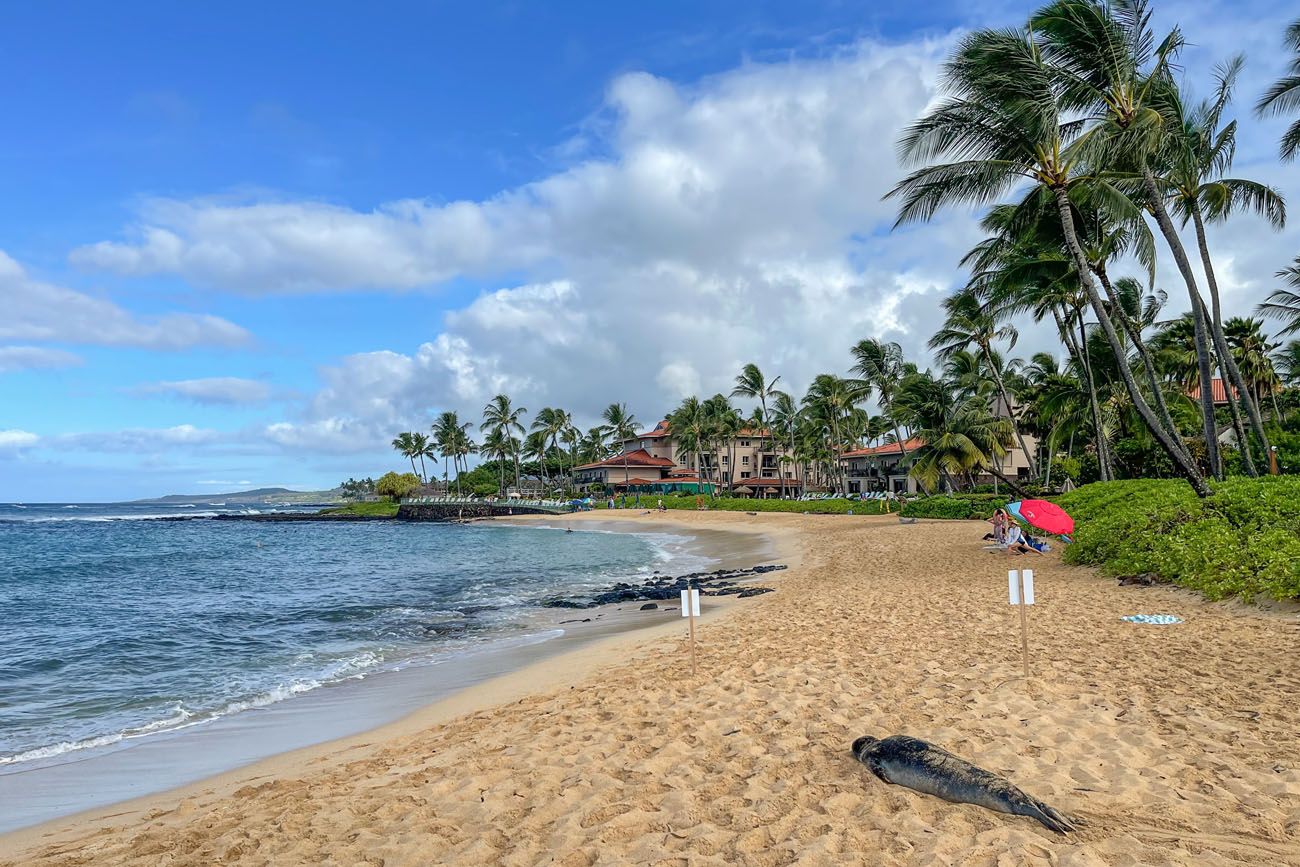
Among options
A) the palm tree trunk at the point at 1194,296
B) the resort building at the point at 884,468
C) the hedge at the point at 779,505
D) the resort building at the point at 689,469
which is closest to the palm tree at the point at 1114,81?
the palm tree trunk at the point at 1194,296

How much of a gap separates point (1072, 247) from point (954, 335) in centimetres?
2107

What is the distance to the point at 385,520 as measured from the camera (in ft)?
293

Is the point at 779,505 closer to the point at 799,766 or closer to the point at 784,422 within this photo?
the point at 784,422

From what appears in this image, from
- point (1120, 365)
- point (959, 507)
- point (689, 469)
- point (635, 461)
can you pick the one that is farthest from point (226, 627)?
point (689, 469)

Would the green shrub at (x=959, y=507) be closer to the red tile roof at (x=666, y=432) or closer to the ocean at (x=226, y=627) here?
the ocean at (x=226, y=627)

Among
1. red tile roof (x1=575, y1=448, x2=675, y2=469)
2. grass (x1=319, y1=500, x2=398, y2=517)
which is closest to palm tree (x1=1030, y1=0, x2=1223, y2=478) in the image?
red tile roof (x1=575, y1=448, x2=675, y2=469)

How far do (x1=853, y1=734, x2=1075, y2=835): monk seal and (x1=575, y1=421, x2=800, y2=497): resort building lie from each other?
78.2 m

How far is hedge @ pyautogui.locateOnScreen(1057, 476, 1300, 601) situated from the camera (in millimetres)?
10219

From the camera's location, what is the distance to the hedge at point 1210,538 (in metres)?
10.2

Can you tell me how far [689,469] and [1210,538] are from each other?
86790mm

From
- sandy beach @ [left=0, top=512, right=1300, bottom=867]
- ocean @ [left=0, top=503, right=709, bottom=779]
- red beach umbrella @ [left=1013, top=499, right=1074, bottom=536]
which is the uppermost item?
red beach umbrella @ [left=1013, top=499, right=1074, bottom=536]

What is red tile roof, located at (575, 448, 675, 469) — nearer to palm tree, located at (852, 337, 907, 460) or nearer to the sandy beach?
palm tree, located at (852, 337, 907, 460)

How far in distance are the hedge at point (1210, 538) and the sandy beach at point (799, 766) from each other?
72 cm

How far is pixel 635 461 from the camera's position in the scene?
92.2m
